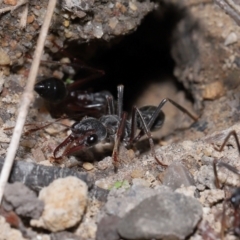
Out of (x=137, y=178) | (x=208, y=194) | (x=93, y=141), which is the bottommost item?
(x=93, y=141)

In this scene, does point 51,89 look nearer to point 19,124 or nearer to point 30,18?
point 30,18

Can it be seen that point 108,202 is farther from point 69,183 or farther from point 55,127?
point 55,127

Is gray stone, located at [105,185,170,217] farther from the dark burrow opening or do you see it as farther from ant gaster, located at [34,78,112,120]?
the dark burrow opening

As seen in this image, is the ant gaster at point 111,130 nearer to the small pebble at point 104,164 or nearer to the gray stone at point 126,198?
the small pebble at point 104,164

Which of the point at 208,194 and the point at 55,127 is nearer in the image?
the point at 208,194

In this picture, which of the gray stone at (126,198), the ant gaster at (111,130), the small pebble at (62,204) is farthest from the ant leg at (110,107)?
the small pebble at (62,204)

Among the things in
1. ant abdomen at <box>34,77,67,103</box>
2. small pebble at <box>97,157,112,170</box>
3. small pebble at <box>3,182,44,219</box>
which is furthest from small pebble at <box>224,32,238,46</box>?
small pebble at <box>3,182,44,219</box>

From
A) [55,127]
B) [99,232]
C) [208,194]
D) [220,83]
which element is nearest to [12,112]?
[55,127]

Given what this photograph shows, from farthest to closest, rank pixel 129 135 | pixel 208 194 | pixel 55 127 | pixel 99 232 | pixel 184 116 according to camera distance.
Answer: pixel 184 116 < pixel 129 135 < pixel 55 127 < pixel 208 194 < pixel 99 232
